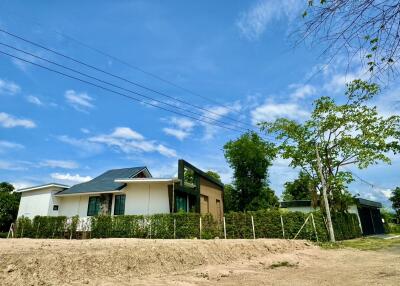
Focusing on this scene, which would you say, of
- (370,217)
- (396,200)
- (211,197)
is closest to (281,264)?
(211,197)

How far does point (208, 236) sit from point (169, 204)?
15.0 ft

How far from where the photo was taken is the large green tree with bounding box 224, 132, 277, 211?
3344cm

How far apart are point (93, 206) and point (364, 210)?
28.3 m

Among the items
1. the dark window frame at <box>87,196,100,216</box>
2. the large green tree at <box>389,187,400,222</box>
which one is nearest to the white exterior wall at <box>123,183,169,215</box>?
the dark window frame at <box>87,196,100,216</box>

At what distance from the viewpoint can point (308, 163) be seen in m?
25.0

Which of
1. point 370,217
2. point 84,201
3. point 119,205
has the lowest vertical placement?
point 370,217

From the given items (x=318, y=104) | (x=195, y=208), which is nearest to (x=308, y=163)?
(x=318, y=104)

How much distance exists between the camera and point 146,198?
21.9m

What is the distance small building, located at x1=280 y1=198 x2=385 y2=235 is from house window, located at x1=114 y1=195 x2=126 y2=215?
54.2 ft

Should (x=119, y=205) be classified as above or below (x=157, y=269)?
above

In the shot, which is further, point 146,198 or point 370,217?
point 370,217

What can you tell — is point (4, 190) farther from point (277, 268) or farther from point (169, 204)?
point (277, 268)

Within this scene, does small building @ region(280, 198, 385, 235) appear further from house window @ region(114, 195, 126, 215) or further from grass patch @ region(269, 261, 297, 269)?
grass patch @ region(269, 261, 297, 269)

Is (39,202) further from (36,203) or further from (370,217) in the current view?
(370,217)
